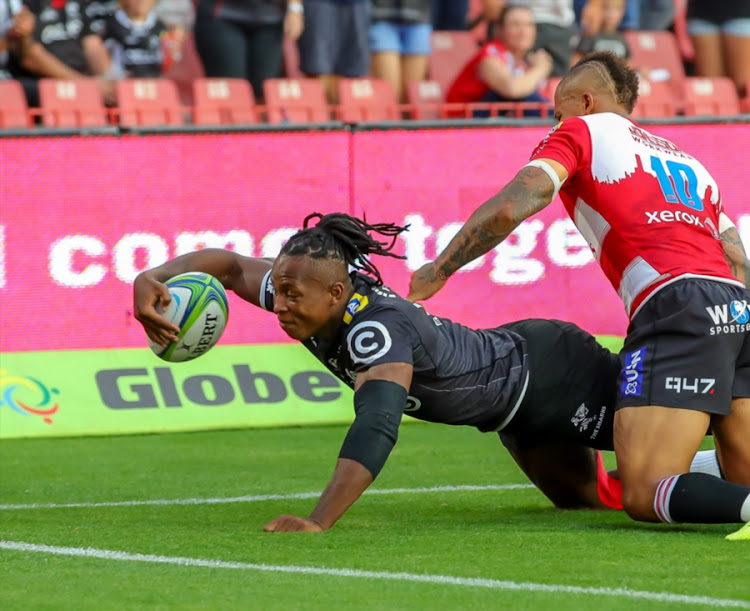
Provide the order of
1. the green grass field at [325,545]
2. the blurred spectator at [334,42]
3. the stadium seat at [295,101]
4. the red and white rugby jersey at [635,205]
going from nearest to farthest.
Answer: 1. the green grass field at [325,545]
2. the red and white rugby jersey at [635,205]
3. the stadium seat at [295,101]
4. the blurred spectator at [334,42]

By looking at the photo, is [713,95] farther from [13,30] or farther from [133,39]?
[13,30]

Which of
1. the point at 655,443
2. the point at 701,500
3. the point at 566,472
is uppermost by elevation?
the point at 655,443

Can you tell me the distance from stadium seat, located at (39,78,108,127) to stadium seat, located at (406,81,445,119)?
2874 millimetres

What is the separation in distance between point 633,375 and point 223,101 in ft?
22.6

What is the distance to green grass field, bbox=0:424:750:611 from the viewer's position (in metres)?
4.62

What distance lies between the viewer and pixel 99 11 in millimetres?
12875

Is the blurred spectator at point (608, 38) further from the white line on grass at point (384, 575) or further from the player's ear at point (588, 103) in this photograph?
the white line on grass at point (384, 575)

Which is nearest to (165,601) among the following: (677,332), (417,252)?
(677,332)

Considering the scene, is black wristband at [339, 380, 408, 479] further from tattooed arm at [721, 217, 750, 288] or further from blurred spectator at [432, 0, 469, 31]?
blurred spectator at [432, 0, 469, 31]

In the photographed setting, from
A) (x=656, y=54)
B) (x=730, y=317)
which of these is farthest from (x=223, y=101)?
(x=730, y=317)

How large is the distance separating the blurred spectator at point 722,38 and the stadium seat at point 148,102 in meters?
5.86

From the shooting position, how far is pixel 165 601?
4559 millimetres

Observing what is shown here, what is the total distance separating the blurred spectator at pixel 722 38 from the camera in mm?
14883

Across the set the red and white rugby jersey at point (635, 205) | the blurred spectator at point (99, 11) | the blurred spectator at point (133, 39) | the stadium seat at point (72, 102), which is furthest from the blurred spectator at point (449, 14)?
Result: the red and white rugby jersey at point (635, 205)
